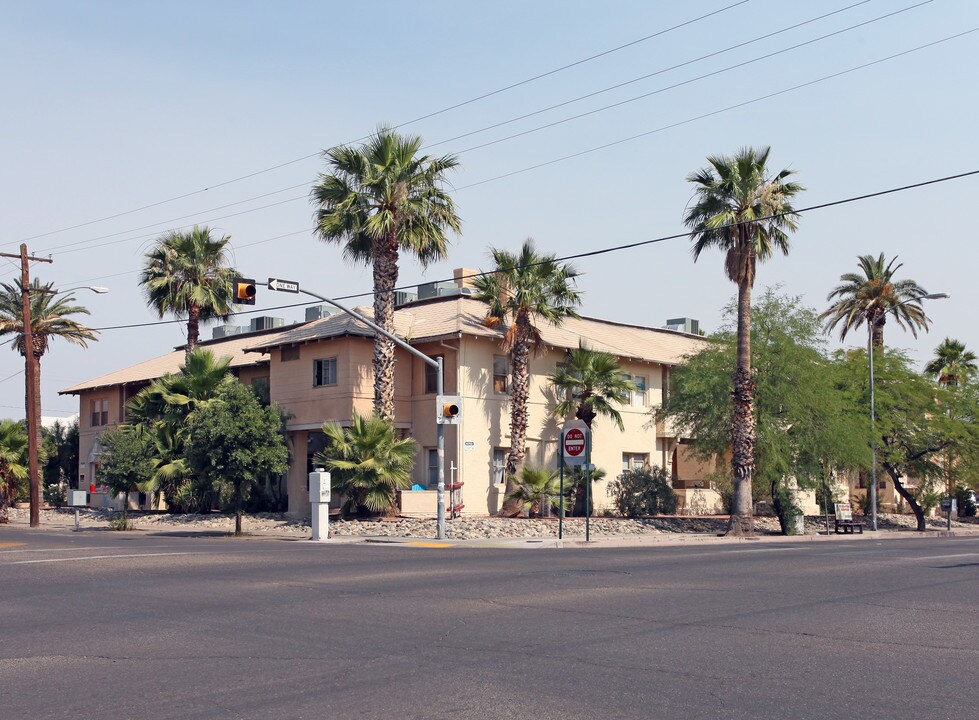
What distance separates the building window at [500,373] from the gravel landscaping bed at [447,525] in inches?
244

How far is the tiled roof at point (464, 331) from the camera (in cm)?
4009

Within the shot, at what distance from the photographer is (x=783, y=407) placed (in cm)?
3912

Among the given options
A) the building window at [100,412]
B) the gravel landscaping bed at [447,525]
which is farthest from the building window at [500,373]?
the building window at [100,412]

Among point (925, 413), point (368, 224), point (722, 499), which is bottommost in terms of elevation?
point (722, 499)

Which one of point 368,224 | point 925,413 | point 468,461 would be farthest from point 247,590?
point 925,413

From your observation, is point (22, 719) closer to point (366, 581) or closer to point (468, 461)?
point (366, 581)

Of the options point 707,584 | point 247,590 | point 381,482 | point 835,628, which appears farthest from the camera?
point 381,482

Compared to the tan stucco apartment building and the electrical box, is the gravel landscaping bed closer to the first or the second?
the electrical box

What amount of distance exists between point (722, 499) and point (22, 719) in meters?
42.1

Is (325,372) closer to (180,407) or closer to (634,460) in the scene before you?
(180,407)

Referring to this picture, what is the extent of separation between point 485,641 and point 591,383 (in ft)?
103

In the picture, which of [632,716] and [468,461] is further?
[468,461]

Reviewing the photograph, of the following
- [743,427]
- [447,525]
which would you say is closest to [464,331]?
[447,525]

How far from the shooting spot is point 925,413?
47375 millimetres
